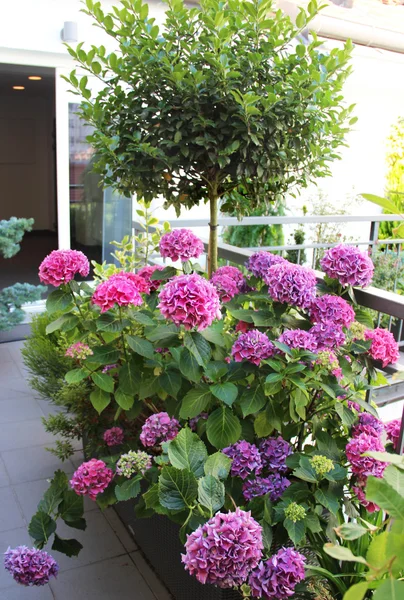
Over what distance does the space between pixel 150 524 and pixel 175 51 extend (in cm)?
185

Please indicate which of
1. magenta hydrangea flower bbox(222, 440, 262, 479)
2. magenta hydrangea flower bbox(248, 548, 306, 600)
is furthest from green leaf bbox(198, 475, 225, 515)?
magenta hydrangea flower bbox(222, 440, 262, 479)

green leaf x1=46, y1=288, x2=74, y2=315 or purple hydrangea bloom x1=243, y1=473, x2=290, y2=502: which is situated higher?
green leaf x1=46, y1=288, x2=74, y2=315

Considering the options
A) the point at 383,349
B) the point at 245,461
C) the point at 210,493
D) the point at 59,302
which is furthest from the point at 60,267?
the point at 383,349

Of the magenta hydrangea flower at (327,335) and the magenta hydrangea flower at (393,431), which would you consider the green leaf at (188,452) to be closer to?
the magenta hydrangea flower at (327,335)

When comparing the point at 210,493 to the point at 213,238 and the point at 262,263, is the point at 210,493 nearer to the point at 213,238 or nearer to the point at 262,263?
the point at 262,263

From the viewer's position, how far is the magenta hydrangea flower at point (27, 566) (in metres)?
1.75

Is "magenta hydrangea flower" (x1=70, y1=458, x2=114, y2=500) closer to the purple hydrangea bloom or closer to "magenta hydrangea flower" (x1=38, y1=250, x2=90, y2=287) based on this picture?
the purple hydrangea bloom

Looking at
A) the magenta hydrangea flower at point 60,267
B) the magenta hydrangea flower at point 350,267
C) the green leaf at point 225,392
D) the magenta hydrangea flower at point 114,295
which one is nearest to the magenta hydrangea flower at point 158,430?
the green leaf at point 225,392

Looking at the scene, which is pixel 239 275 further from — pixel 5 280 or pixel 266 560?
pixel 5 280

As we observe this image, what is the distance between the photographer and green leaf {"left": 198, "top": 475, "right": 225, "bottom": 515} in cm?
126

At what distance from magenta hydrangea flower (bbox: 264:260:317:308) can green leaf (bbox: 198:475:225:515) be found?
71 cm

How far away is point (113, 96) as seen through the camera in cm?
238

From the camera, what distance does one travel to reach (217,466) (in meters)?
1.39

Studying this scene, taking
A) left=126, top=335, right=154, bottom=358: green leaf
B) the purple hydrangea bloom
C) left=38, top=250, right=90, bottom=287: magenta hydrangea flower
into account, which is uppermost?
left=38, top=250, right=90, bottom=287: magenta hydrangea flower
